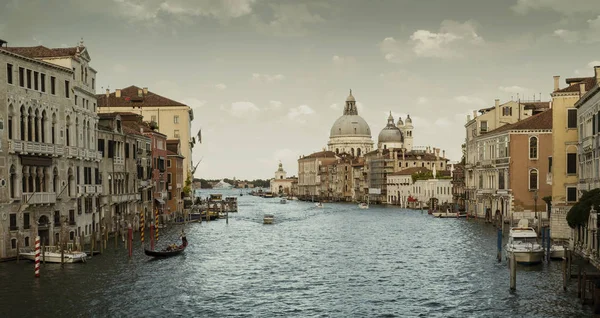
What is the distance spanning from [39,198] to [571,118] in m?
27.3

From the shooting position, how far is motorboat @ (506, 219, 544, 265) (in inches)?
1345

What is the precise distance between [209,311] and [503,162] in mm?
42626

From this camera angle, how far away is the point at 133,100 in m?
85.0

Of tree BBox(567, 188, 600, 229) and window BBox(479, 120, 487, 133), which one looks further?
window BBox(479, 120, 487, 133)

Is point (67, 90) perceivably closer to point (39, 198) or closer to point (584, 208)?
point (39, 198)

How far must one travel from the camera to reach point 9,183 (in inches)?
1324

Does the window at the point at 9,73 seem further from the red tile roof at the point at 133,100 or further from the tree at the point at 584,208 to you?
the red tile roof at the point at 133,100

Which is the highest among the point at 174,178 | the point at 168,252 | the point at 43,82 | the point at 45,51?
the point at 45,51

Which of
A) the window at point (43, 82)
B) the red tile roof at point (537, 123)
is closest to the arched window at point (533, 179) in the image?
the red tile roof at point (537, 123)

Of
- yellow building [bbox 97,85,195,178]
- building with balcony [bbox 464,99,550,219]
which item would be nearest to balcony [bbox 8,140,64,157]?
building with balcony [bbox 464,99,550,219]

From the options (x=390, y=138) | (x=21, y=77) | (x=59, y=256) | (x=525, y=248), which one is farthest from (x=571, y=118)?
(x=390, y=138)

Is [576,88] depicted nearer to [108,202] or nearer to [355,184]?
[108,202]

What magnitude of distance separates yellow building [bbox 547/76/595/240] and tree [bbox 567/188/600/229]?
7848mm

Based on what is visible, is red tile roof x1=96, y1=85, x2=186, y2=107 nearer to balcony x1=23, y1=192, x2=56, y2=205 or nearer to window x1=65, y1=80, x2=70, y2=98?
window x1=65, y1=80, x2=70, y2=98
